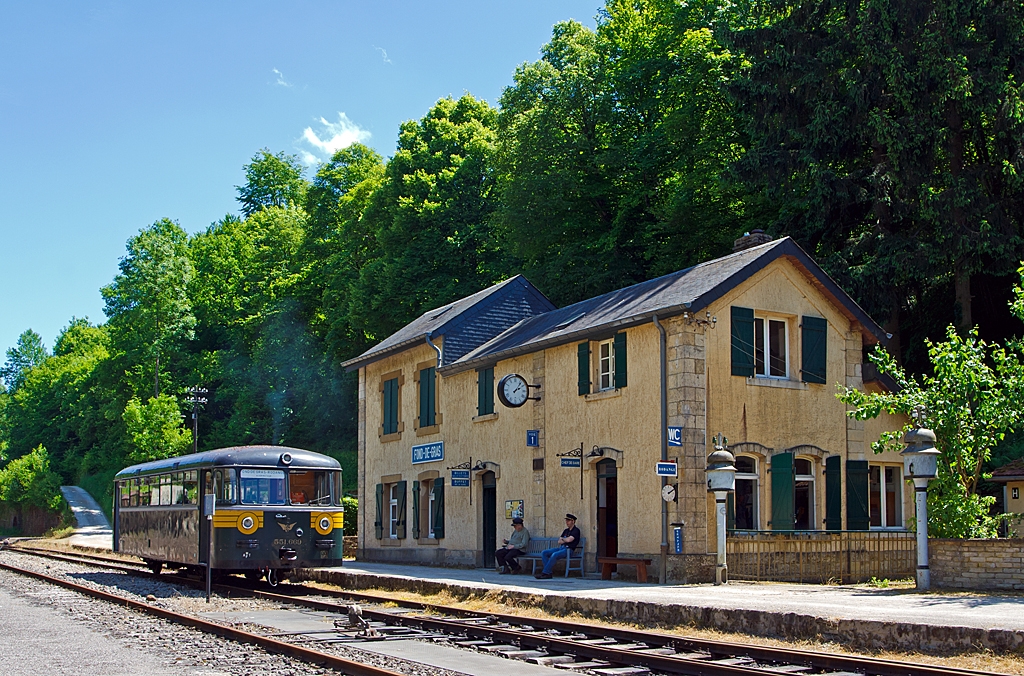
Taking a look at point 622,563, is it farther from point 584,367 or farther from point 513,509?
point 513,509

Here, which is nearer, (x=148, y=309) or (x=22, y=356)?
(x=148, y=309)

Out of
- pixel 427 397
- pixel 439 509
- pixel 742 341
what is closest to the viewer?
pixel 742 341

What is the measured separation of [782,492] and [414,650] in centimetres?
1094

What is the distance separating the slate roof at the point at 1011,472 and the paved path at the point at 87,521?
3193cm

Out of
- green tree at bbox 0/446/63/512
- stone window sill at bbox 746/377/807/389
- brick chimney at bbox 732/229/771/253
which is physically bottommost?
green tree at bbox 0/446/63/512

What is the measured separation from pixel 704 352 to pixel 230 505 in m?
9.26

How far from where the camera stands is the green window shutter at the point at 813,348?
22.1 metres

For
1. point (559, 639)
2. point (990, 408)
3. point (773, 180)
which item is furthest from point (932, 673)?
point (773, 180)

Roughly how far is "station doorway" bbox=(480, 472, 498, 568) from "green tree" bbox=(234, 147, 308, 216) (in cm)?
5475

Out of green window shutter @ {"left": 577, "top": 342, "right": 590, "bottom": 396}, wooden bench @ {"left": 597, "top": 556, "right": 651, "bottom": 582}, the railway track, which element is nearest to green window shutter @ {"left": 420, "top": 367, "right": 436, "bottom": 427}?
green window shutter @ {"left": 577, "top": 342, "right": 590, "bottom": 396}

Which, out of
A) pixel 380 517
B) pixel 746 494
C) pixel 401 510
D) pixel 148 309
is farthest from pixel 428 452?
pixel 148 309

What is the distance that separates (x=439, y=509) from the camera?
2783cm

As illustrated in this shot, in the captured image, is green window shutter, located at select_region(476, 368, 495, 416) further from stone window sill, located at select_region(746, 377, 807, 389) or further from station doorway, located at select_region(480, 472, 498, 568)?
stone window sill, located at select_region(746, 377, 807, 389)

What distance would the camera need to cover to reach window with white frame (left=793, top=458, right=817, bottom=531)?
71.2 ft
